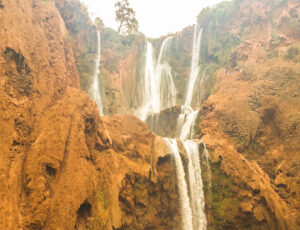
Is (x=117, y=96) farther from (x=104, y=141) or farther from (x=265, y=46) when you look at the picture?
(x=265, y=46)

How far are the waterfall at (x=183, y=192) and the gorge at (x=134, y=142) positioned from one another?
0.05 metres

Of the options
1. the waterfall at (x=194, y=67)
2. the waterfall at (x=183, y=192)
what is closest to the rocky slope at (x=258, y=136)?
the waterfall at (x=183, y=192)

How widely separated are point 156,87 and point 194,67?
547 cm

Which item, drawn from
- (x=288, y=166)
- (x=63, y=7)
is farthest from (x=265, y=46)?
(x=63, y=7)

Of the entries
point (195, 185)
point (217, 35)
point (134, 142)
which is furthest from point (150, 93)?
point (195, 185)

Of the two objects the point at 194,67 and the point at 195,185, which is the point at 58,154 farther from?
the point at 194,67

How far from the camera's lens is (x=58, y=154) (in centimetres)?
596

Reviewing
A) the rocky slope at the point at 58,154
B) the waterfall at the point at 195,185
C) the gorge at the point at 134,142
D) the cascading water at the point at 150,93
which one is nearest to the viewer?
the rocky slope at the point at 58,154

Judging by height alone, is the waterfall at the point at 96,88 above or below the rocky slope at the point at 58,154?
above

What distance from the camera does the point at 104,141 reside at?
8289 millimetres

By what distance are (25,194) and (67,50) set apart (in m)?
9.23

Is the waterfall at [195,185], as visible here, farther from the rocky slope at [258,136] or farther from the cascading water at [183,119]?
the rocky slope at [258,136]

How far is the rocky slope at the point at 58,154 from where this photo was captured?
4.98 meters

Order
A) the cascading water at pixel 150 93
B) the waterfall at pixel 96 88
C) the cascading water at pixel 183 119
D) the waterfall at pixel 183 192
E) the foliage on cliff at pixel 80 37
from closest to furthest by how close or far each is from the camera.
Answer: the waterfall at pixel 183 192, the cascading water at pixel 183 119, the waterfall at pixel 96 88, the foliage on cliff at pixel 80 37, the cascading water at pixel 150 93
